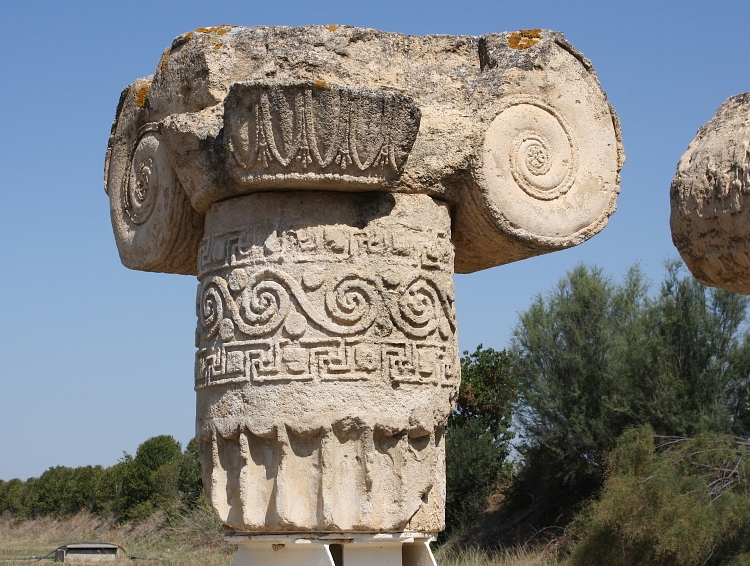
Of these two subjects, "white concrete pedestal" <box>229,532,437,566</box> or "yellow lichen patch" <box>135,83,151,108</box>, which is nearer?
"white concrete pedestal" <box>229,532,437,566</box>

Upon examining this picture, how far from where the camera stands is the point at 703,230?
189 inches

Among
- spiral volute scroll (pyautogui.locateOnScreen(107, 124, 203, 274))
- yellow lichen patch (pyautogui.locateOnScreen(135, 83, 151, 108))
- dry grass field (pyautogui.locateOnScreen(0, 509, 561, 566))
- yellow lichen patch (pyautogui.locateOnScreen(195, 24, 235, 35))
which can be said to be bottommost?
dry grass field (pyautogui.locateOnScreen(0, 509, 561, 566))

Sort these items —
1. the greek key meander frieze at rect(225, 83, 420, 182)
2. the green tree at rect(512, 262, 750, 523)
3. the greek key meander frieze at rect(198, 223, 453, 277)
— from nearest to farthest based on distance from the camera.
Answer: the greek key meander frieze at rect(225, 83, 420, 182) < the greek key meander frieze at rect(198, 223, 453, 277) < the green tree at rect(512, 262, 750, 523)

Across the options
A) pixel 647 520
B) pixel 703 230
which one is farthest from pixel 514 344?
pixel 703 230

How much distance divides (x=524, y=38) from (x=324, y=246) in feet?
4.85

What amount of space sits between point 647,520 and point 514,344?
23.4ft

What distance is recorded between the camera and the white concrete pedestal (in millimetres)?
4395

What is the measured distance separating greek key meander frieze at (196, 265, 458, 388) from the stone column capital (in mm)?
437

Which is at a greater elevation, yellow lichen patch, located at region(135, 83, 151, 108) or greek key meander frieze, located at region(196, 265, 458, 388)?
yellow lichen patch, located at region(135, 83, 151, 108)

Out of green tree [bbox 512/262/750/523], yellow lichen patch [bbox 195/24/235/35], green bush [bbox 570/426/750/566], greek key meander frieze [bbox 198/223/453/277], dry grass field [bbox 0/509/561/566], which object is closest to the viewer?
greek key meander frieze [bbox 198/223/453/277]

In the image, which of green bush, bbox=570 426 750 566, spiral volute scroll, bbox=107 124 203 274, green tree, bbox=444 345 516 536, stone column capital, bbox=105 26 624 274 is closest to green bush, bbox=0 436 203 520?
green tree, bbox=444 345 516 536

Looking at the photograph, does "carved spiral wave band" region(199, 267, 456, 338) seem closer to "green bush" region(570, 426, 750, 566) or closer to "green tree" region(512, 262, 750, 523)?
"green bush" region(570, 426, 750, 566)

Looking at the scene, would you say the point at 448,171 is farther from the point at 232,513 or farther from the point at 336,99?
the point at 232,513

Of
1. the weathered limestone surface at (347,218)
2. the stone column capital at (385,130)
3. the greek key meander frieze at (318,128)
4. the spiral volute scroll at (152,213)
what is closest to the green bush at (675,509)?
the stone column capital at (385,130)
